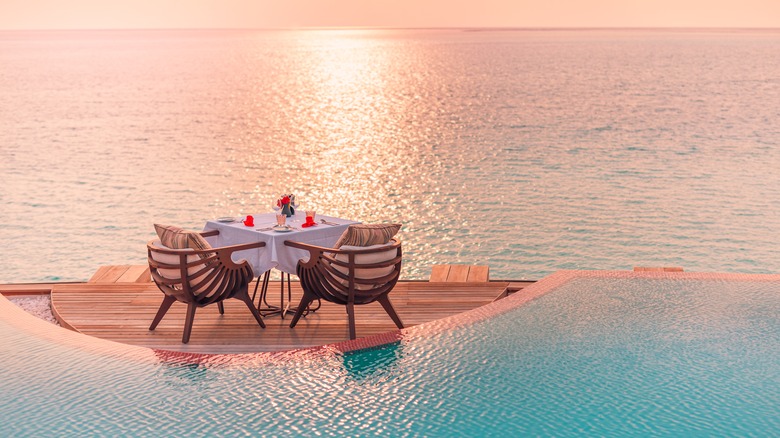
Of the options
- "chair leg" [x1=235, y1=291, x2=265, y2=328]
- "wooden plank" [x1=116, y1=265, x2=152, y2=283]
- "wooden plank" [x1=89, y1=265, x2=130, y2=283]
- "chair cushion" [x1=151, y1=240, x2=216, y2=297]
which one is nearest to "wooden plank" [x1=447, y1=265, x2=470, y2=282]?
"chair leg" [x1=235, y1=291, x2=265, y2=328]

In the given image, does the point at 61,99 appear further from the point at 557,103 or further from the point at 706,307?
the point at 706,307

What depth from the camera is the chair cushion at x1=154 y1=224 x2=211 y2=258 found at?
19.4ft

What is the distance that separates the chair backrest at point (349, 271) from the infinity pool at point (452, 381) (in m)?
0.51

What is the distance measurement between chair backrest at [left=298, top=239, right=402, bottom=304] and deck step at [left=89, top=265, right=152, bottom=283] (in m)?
1.95

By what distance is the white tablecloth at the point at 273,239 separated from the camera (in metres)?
6.26

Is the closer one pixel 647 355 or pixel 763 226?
pixel 647 355

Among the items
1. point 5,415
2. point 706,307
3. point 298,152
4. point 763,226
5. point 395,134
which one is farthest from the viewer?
point 395,134

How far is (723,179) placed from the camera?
65.1 feet

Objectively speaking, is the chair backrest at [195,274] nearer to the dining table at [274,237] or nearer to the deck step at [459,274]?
the dining table at [274,237]

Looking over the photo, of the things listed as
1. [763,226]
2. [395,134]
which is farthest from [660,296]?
[395,134]

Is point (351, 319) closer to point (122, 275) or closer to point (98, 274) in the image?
point (122, 275)

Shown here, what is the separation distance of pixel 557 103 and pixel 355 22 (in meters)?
39.3

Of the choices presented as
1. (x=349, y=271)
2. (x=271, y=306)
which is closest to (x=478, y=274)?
(x=271, y=306)

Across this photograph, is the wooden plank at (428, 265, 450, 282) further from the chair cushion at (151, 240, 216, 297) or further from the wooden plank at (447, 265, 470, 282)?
the chair cushion at (151, 240, 216, 297)
